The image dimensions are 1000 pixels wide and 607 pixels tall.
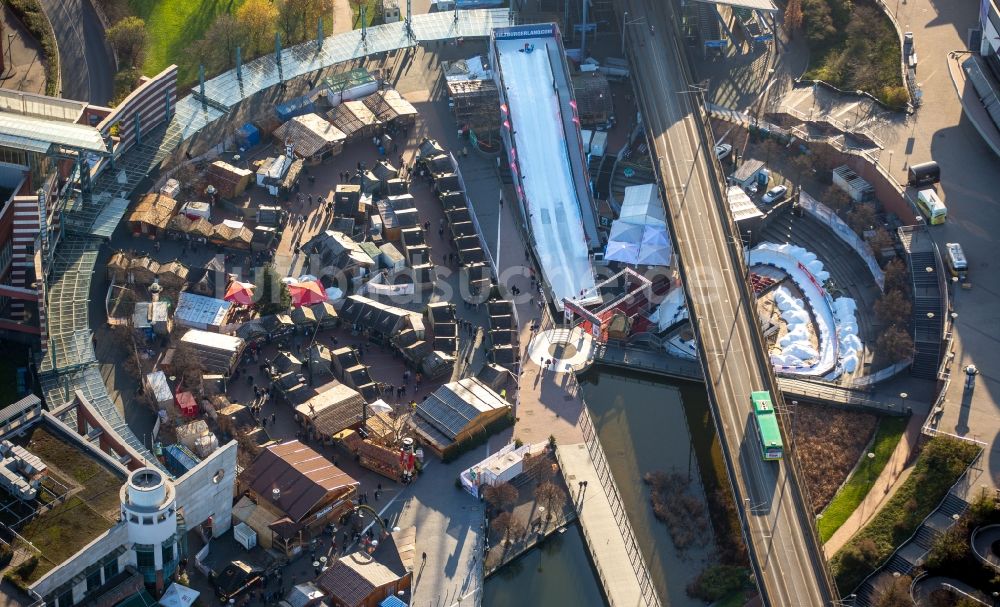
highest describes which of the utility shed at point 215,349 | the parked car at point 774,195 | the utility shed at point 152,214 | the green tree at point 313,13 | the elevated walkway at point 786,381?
the green tree at point 313,13

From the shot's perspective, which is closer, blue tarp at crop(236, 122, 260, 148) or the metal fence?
the metal fence

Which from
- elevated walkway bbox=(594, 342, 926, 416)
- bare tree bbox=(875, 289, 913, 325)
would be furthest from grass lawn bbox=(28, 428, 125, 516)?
bare tree bbox=(875, 289, 913, 325)

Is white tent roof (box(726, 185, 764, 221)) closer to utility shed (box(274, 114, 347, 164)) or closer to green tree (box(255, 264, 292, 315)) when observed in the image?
utility shed (box(274, 114, 347, 164))

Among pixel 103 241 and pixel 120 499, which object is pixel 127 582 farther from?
pixel 103 241

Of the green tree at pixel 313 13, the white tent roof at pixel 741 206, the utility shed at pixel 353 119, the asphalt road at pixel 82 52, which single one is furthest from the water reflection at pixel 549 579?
the green tree at pixel 313 13

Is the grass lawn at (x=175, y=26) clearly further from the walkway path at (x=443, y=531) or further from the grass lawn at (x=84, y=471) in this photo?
the walkway path at (x=443, y=531)

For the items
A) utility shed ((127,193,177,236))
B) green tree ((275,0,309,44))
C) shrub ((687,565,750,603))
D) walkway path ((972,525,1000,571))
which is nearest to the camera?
Answer: walkway path ((972,525,1000,571))

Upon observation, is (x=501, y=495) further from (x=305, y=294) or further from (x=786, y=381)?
(x=786, y=381)
